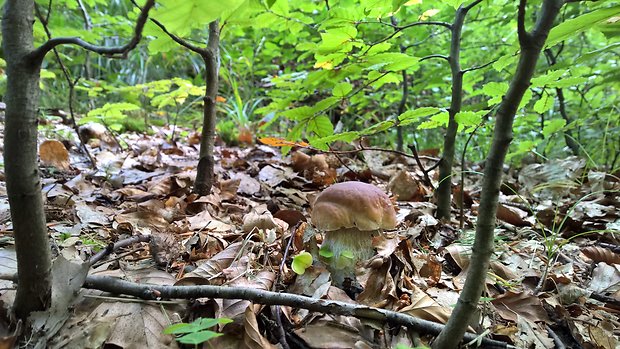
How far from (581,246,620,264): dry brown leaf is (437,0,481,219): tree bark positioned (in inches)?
27.4

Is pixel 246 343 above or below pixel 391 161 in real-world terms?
below

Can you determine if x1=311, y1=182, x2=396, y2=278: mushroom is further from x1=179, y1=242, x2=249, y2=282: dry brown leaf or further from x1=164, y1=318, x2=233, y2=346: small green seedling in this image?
x1=164, y1=318, x2=233, y2=346: small green seedling

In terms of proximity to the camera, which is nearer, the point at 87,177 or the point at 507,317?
the point at 507,317

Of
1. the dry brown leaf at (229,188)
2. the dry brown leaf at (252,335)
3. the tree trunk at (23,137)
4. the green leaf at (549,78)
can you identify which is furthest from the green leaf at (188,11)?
the dry brown leaf at (229,188)

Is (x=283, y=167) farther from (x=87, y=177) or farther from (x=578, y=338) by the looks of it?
(x=578, y=338)

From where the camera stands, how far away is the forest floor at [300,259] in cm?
117

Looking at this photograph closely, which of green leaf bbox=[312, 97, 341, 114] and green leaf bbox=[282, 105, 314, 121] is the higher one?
green leaf bbox=[312, 97, 341, 114]

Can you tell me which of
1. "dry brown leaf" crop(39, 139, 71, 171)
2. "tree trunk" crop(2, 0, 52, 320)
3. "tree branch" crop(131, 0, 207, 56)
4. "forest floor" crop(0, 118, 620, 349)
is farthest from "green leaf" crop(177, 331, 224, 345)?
"dry brown leaf" crop(39, 139, 71, 171)

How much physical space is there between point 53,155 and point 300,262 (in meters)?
2.54

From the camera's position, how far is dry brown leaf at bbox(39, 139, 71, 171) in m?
2.87

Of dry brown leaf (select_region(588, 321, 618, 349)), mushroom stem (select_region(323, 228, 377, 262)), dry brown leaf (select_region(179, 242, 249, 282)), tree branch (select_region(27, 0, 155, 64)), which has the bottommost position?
dry brown leaf (select_region(179, 242, 249, 282))

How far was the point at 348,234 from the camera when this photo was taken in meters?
1.52

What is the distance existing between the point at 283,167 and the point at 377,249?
6.17ft

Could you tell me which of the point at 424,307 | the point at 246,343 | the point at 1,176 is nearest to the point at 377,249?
the point at 424,307
